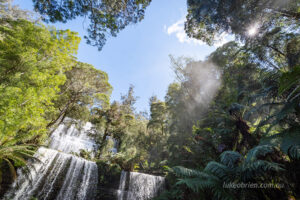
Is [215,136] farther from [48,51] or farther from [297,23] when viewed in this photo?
[48,51]

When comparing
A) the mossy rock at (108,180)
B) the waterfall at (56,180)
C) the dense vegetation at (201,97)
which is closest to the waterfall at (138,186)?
the mossy rock at (108,180)

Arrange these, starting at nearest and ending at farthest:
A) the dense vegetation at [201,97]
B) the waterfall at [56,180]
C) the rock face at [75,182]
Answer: the dense vegetation at [201,97]
the waterfall at [56,180]
the rock face at [75,182]

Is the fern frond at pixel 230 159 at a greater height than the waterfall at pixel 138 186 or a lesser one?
greater

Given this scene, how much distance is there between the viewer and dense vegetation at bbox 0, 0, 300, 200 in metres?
2.97

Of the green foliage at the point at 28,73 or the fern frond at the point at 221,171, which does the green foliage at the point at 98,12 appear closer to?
the green foliage at the point at 28,73

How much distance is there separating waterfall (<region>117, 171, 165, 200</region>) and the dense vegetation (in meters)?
0.69

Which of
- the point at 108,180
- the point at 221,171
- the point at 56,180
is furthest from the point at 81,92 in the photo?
the point at 221,171

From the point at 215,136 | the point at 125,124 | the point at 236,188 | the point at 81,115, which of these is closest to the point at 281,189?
the point at 236,188

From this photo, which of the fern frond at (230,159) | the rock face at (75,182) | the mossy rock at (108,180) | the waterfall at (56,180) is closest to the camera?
the fern frond at (230,159)

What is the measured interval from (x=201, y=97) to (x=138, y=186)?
32.9ft

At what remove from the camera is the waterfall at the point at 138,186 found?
704cm

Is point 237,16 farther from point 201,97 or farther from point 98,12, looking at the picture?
point 201,97

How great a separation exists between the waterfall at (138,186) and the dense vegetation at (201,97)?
69cm

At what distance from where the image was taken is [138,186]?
24.2 feet
